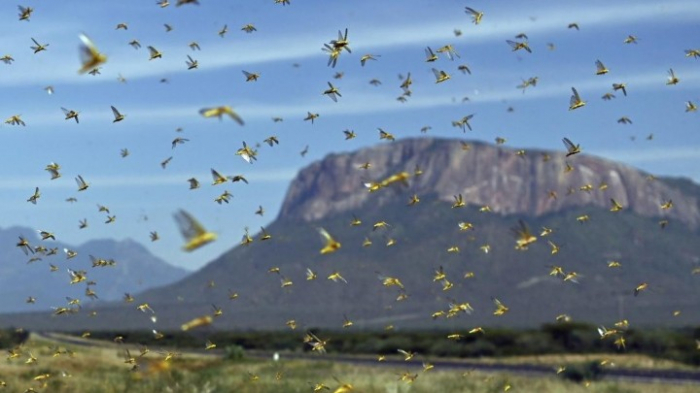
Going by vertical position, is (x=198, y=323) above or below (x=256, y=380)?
above

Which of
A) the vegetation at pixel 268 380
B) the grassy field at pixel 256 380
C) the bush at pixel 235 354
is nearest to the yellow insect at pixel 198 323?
the grassy field at pixel 256 380

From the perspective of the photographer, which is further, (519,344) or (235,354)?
(519,344)

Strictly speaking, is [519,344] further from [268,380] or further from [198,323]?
[198,323]

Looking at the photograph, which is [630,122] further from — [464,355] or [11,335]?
[11,335]

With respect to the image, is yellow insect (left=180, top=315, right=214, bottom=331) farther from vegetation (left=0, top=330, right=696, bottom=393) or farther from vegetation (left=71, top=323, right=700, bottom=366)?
vegetation (left=71, top=323, right=700, bottom=366)

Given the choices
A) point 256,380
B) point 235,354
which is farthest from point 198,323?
point 235,354

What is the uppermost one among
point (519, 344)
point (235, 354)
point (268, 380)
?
point (235, 354)

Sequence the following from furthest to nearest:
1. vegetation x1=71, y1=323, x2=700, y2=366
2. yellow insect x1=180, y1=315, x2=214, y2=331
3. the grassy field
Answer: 1. vegetation x1=71, y1=323, x2=700, y2=366
2. the grassy field
3. yellow insect x1=180, y1=315, x2=214, y2=331

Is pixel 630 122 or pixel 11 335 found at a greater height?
pixel 630 122

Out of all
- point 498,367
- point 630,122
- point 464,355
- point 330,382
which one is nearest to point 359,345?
point 464,355

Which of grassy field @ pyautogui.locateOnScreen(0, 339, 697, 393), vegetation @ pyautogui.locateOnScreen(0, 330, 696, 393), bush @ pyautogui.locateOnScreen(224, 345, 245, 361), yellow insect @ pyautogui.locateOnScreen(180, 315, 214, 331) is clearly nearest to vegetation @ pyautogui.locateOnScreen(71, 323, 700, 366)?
bush @ pyautogui.locateOnScreen(224, 345, 245, 361)

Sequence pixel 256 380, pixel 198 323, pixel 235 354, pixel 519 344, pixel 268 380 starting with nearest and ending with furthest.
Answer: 1. pixel 198 323
2. pixel 256 380
3. pixel 268 380
4. pixel 235 354
5. pixel 519 344
